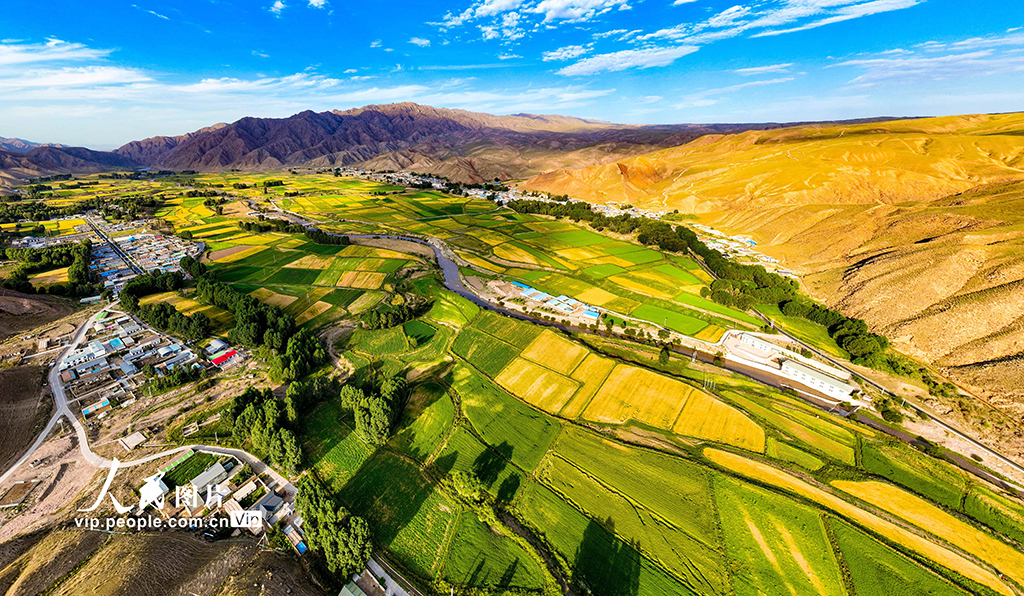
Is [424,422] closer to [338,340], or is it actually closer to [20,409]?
[338,340]

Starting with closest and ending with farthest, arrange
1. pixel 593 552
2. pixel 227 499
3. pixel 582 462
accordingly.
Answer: pixel 593 552, pixel 227 499, pixel 582 462

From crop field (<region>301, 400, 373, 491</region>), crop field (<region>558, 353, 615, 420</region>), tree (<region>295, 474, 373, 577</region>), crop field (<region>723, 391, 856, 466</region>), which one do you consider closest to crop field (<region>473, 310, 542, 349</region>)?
crop field (<region>558, 353, 615, 420</region>)

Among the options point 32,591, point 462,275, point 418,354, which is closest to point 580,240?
point 462,275

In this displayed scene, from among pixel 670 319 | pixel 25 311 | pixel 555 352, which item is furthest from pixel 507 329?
pixel 25 311

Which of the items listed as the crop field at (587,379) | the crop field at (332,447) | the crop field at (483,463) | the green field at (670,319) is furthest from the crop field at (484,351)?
the green field at (670,319)

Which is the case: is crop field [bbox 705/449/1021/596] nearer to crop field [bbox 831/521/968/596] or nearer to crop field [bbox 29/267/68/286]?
crop field [bbox 831/521/968/596]

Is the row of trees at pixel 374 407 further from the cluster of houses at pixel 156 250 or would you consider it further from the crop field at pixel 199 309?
the cluster of houses at pixel 156 250
